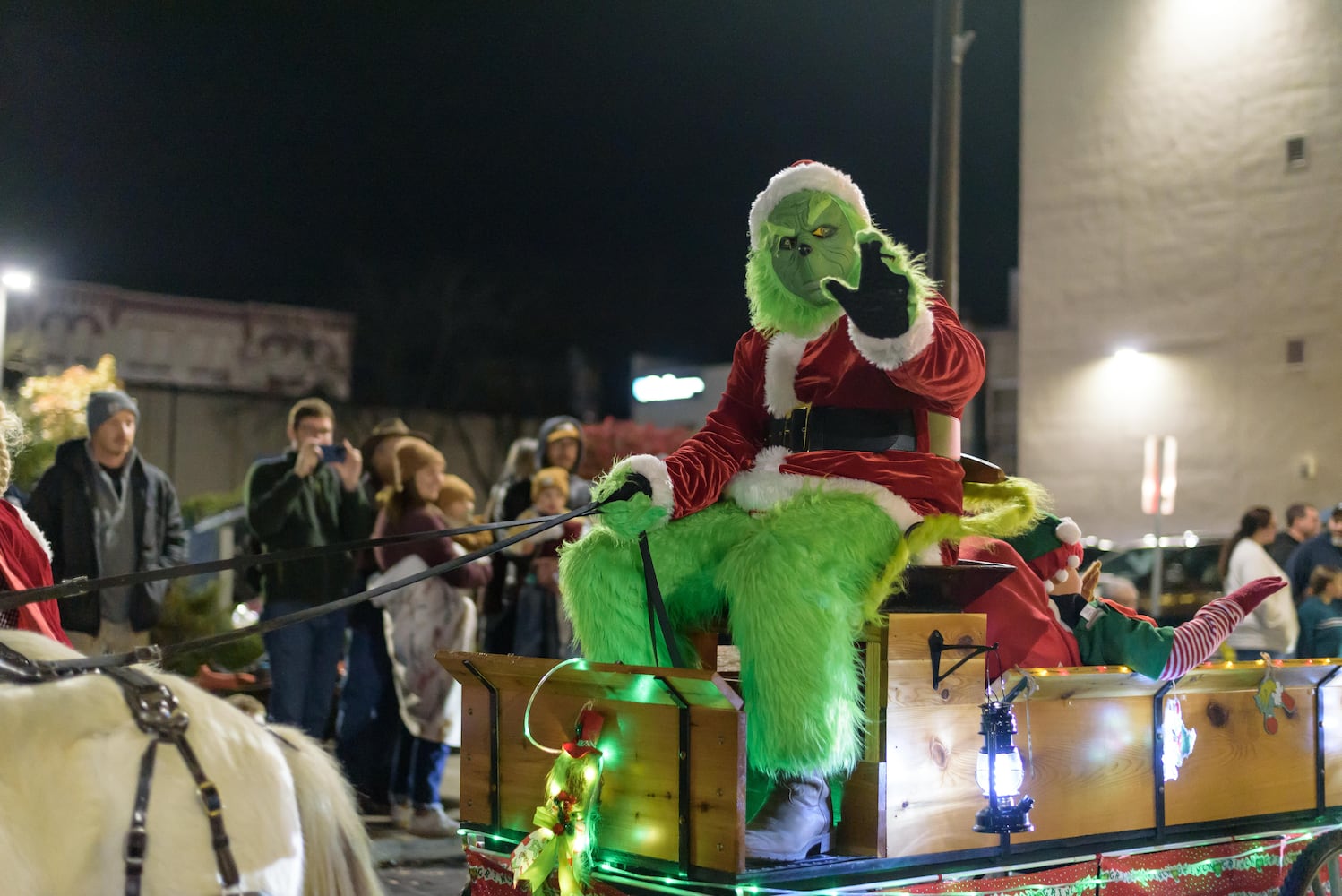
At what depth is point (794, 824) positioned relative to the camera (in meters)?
3.46

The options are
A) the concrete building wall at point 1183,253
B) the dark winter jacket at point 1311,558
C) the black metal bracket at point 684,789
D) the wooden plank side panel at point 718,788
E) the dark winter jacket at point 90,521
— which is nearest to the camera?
the wooden plank side panel at point 718,788

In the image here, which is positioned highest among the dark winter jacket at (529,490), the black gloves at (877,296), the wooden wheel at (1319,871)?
the black gloves at (877,296)

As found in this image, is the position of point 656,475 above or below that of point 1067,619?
above

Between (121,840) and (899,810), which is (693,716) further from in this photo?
(121,840)

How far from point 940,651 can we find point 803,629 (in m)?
0.48

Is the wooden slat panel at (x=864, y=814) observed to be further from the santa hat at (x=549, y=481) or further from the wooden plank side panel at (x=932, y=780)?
the santa hat at (x=549, y=481)

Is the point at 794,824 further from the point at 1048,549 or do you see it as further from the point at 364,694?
the point at 364,694

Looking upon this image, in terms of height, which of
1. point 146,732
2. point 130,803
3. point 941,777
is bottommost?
point 941,777

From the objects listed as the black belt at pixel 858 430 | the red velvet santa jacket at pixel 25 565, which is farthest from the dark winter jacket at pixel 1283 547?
the red velvet santa jacket at pixel 25 565

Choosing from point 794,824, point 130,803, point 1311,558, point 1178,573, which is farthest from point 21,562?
point 1178,573

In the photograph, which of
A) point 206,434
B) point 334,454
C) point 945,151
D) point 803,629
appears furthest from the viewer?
point 206,434

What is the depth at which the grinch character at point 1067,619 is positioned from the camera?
13.5 feet

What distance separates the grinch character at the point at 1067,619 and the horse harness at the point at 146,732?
2.42 m

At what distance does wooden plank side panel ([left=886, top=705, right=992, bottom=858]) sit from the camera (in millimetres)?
3537
